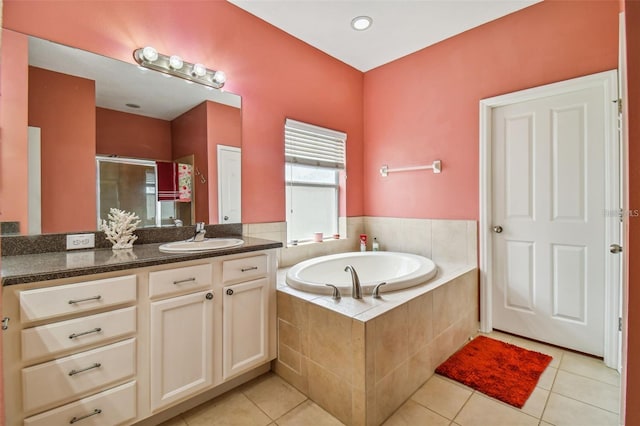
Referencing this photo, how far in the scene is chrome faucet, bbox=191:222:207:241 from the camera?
6.97 feet

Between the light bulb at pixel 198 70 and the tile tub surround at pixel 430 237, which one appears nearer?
the light bulb at pixel 198 70

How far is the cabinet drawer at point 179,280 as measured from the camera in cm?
154

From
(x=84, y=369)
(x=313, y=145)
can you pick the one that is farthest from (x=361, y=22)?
(x=84, y=369)

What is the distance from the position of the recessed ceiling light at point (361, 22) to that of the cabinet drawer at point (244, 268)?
6.87 ft

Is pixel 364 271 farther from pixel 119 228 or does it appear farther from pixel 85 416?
pixel 85 416

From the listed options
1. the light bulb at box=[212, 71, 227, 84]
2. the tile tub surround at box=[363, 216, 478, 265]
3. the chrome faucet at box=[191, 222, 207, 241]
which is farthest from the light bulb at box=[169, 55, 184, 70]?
the tile tub surround at box=[363, 216, 478, 265]

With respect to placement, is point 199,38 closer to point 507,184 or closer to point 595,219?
point 507,184

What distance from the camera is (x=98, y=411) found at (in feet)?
4.53

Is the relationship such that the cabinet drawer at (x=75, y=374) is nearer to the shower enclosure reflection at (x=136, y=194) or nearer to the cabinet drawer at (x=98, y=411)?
the cabinet drawer at (x=98, y=411)

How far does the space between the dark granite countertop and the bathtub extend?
0.55 meters

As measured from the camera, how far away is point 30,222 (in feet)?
5.34

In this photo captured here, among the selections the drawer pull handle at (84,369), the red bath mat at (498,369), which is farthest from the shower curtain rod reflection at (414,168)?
the drawer pull handle at (84,369)

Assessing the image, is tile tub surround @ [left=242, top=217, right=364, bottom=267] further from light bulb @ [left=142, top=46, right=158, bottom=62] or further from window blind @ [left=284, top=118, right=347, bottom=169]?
light bulb @ [left=142, top=46, right=158, bottom=62]

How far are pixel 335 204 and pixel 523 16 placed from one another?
2.27 m
